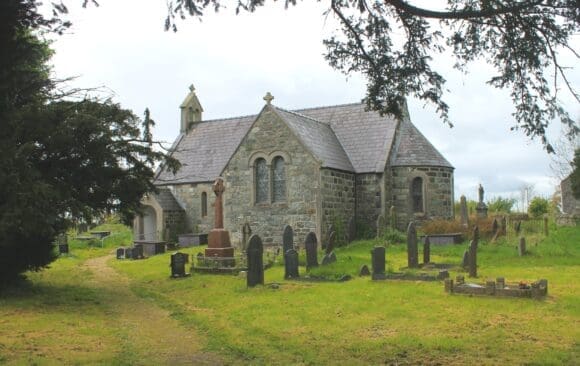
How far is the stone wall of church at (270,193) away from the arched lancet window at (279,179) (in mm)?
274

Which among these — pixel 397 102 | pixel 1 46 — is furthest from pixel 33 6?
pixel 397 102

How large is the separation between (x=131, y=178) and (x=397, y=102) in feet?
27.3

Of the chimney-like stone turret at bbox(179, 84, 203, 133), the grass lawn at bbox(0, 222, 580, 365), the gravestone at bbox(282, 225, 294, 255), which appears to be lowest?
the grass lawn at bbox(0, 222, 580, 365)

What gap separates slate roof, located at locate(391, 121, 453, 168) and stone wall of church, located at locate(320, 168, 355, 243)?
2738mm

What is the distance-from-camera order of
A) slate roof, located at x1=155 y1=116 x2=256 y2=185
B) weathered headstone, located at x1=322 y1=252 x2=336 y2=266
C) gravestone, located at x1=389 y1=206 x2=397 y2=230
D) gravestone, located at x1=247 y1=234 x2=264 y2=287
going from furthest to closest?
slate roof, located at x1=155 y1=116 x2=256 y2=185
gravestone, located at x1=389 y1=206 x2=397 y2=230
weathered headstone, located at x1=322 y1=252 x2=336 y2=266
gravestone, located at x1=247 y1=234 x2=264 y2=287

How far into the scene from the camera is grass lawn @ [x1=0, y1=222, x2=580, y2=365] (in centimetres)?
845

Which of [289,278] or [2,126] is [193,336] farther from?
[289,278]

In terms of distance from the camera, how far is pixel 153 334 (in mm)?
10281

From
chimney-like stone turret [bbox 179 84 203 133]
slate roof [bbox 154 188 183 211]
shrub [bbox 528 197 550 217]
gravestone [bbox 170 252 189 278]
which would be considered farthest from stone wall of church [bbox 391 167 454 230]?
chimney-like stone turret [bbox 179 84 203 133]

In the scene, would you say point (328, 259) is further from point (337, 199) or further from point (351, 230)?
point (351, 230)

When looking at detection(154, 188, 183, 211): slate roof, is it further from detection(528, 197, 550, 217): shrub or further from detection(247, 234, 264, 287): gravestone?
detection(528, 197, 550, 217): shrub

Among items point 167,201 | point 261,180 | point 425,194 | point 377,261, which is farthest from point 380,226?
point 167,201

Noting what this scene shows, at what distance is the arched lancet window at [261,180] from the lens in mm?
25281

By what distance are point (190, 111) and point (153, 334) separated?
96.4 ft
